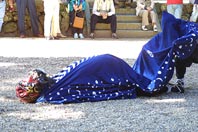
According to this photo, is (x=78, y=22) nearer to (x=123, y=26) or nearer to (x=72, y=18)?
(x=72, y=18)

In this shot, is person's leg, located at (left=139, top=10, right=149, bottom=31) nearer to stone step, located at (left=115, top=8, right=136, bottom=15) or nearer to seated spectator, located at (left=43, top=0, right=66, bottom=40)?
stone step, located at (left=115, top=8, right=136, bottom=15)

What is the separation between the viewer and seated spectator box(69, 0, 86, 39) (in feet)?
45.8

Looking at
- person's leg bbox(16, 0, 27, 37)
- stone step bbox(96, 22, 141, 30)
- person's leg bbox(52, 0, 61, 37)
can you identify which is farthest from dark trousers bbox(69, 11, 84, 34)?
person's leg bbox(16, 0, 27, 37)

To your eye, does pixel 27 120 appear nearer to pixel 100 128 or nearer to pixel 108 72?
pixel 100 128

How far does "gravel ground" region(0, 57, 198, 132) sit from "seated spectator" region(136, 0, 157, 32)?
809 cm

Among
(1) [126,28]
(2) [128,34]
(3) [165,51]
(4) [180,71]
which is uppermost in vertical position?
(3) [165,51]

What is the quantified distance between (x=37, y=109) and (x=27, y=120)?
48 cm

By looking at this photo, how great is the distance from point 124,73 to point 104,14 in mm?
8171

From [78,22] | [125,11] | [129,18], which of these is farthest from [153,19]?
[78,22]

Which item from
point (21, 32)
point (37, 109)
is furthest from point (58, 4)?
point (37, 109)

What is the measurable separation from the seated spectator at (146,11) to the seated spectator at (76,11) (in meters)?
1.80

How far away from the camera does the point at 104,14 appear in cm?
1402

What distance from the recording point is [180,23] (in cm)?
638

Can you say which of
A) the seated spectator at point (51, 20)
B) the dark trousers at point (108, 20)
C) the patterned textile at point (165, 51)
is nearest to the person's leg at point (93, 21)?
the dark trousers at point (108, 20)
